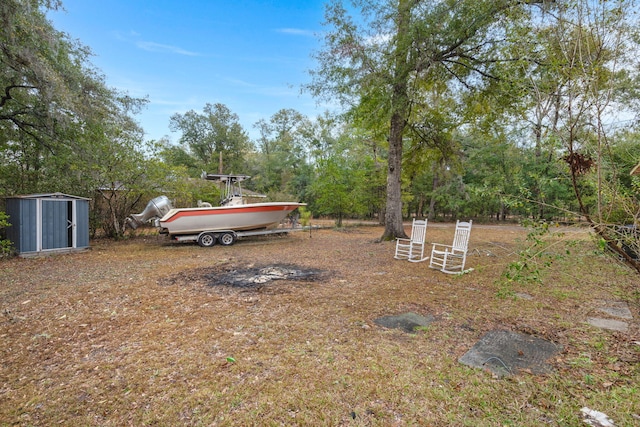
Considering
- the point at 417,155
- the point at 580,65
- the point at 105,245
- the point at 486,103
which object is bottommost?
the point at 105,245

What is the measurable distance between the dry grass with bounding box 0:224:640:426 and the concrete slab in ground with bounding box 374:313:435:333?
0.12 m

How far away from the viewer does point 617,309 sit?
3.63 metres

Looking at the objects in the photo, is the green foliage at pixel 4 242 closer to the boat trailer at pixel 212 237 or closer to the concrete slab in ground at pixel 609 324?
the boat trailer at pixel 212 237

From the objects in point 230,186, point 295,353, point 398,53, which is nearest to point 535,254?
point 295,353

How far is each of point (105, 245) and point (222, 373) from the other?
843cm

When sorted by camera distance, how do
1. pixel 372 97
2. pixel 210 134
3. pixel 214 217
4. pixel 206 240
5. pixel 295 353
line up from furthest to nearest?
pixel 210 134 → pixel 372 97 → pixel 206 240 → pixel 214 217 → pixel 295 353

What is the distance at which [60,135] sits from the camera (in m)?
7.61

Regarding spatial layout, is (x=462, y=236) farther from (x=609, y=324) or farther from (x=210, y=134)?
(x=210, y=134)

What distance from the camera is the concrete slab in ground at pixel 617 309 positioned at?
135 inches

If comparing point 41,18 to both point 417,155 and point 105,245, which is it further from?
point 417,155

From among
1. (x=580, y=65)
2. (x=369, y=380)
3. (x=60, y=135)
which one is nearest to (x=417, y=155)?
(x=580, y=65)

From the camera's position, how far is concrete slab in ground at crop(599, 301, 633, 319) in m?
3.44

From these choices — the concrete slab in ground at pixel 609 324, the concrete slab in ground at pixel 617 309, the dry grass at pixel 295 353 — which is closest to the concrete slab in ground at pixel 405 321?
the dry grass at pixel 295 353

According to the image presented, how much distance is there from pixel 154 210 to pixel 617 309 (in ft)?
33.9
